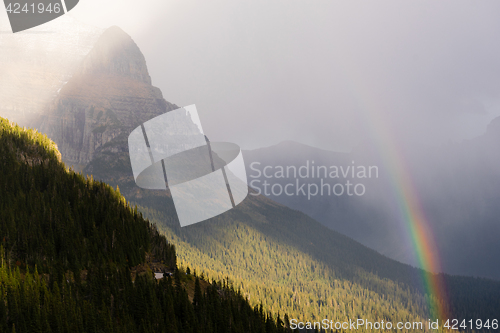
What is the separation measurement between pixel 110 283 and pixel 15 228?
34046mm

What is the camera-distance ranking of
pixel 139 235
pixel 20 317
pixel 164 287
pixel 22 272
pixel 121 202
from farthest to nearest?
pixel 121 202
pixel 139 235
pixel 164 287
pixel 22 272
pixel 20 317

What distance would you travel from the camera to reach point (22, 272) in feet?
294

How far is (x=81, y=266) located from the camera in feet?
331

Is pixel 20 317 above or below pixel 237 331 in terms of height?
above

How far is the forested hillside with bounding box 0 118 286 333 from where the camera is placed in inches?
2864

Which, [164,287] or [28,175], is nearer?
[164,287]

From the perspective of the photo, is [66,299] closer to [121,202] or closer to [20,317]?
[20,317]

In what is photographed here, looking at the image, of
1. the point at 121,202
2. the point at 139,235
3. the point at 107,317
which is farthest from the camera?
the point at 121,202

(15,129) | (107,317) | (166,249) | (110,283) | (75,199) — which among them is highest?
(15,129)

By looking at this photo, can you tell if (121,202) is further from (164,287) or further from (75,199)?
(164,287)

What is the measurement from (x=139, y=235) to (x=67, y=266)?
84.5 feet

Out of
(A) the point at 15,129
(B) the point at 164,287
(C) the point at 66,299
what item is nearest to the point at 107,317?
(C) the point at 66,299

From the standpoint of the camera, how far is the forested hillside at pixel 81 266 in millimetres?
72750

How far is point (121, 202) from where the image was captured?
137500mm
